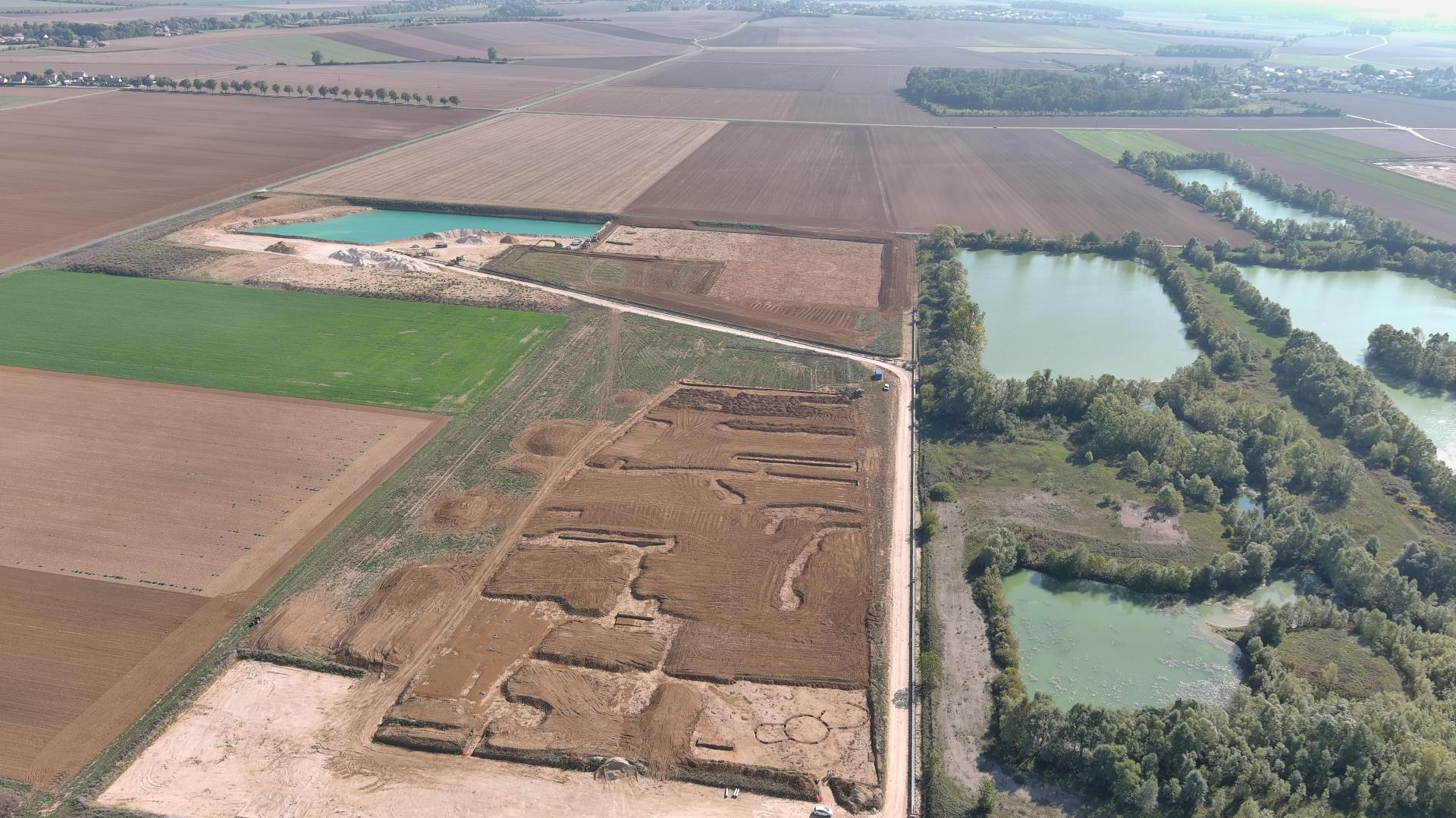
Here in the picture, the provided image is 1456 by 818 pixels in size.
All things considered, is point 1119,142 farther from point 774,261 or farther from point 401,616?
point 401,616

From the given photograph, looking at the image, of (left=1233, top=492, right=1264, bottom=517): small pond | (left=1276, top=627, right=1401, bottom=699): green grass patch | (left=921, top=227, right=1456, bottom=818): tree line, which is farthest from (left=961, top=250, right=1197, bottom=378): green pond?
(left=1276, top=627, right=1401, bottom=699): green grass patch

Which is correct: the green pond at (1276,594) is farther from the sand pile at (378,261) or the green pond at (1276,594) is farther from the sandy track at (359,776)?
the sand pile at (378,261)

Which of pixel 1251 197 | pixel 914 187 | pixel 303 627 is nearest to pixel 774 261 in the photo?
pixel 914 187

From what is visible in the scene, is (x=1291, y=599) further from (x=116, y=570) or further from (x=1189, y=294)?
(x=116, y=570)

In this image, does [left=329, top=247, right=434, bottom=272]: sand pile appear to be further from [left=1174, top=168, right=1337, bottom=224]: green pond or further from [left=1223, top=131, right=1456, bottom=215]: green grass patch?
[left=1223, top=131, right=1456, bottom=215]: green grass patch

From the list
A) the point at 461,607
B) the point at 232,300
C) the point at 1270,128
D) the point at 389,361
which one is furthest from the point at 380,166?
the point at 1270,128

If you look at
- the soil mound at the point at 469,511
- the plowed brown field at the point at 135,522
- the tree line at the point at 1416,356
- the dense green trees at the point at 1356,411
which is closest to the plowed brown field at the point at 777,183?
the dense green trees at the point at 1356,411
